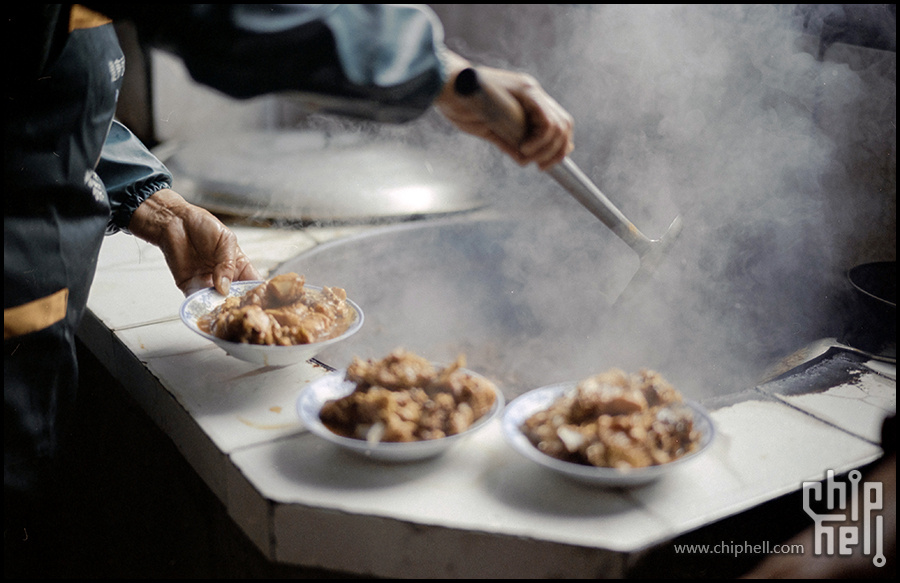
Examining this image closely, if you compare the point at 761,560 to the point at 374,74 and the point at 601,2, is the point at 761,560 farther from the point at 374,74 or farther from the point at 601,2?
the point at 601,2

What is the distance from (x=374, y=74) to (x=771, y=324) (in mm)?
1637

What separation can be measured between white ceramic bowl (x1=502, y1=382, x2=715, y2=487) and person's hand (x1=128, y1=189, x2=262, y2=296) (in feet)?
2.75

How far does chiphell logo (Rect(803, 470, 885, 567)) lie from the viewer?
1.15m

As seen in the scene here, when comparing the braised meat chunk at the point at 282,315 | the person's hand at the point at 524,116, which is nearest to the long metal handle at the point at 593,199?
the person's hand at the point at 524,116

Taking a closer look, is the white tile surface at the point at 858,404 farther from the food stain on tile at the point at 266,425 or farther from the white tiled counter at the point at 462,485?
the food stain on tile at the point at 266,425

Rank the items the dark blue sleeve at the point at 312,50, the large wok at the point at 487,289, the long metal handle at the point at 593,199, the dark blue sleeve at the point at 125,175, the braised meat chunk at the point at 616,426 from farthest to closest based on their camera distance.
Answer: the large wok at the point at 487,289
the dark blue sleeve at the point at 125,175
the long metal handle at the point at 593,199
the braised meat chunk at the point at 616,426
the dark blue sleeve at the point at 312,50

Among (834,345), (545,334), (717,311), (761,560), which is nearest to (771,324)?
(717,311)

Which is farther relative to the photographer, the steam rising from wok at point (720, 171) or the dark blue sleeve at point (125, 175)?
the steam rising from wok at point (720, 171)

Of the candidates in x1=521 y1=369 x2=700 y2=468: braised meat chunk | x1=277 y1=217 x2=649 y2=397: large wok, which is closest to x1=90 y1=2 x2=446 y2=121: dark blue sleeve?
x1=521 y1=369 x2=700 y2=468: braised meat chunk

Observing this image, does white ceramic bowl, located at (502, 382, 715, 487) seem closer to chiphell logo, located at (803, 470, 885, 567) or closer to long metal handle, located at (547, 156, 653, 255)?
chiphell logo, located at (803, 470, 885, 567)

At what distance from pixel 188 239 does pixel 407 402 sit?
2.88 ft

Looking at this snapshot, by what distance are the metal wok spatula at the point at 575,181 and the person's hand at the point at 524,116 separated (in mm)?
10

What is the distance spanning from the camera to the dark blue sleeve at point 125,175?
172 centimetres

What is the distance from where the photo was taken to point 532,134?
4.05ft
